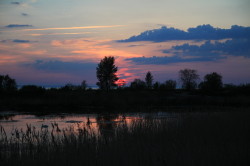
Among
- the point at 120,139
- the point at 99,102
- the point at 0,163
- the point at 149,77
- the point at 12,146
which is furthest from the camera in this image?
the point at 149,77

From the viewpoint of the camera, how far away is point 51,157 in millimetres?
7953

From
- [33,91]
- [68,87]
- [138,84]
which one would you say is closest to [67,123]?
[33,91]

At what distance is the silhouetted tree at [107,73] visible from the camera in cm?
6169

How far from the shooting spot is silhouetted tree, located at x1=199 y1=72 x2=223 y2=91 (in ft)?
181

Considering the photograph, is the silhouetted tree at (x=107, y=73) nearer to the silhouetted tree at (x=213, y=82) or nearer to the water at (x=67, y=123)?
the silhouetted tree at (x=213, y=82)

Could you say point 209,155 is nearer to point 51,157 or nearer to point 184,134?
point 184,134

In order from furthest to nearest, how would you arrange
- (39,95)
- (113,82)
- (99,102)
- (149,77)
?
(149,77), (113,82), (39,95), (99,102)

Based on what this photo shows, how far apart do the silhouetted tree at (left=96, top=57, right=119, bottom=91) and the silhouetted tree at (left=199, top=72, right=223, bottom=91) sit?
62.3 feet

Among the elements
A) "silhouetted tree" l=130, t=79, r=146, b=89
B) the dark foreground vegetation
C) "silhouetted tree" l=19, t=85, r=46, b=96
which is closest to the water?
the dark foreground vegetation

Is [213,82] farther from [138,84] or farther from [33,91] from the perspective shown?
[33,91]

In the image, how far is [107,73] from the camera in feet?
202

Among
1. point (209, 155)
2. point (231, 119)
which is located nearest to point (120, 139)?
point (209, 155)

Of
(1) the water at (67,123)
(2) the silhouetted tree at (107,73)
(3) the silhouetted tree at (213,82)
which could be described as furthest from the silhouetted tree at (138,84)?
(1) the water at (67,123)

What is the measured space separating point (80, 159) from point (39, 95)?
98.6 feet
